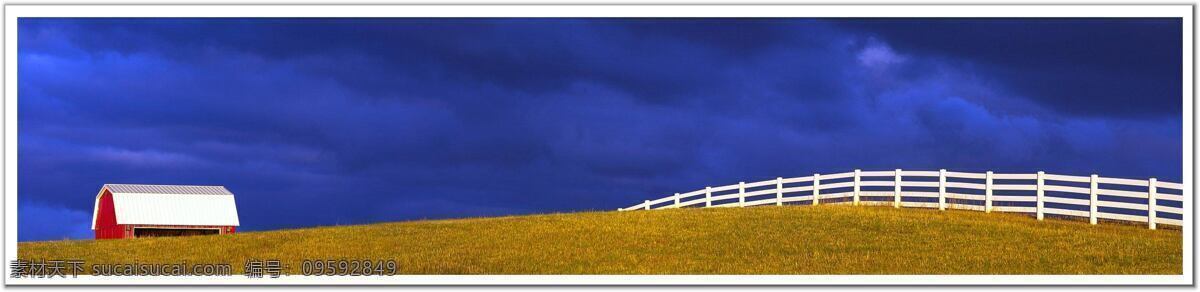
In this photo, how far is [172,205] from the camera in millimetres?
34219

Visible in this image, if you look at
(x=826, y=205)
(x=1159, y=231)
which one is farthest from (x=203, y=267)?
(x=1159, y=231)

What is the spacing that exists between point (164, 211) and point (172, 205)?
296 millimetres

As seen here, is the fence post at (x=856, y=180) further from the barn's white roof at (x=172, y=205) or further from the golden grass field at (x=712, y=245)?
the barn's white roof at (x=172, y=205)

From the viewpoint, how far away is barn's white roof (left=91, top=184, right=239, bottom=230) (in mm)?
33812

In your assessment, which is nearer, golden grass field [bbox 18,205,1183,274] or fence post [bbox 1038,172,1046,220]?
golden grass field [bbox 18,205,1183,274]

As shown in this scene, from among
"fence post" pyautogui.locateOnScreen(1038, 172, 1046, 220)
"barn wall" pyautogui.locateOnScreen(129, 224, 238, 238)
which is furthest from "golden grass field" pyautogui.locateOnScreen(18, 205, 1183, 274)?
"barn wall" pyautogui.locateOnScreen(129, 224, 238, 238)

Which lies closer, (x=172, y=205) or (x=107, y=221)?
(x=172, y=205)

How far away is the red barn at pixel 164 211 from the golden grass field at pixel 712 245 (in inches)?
199

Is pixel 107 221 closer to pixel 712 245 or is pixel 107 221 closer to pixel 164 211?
pixel 164 211

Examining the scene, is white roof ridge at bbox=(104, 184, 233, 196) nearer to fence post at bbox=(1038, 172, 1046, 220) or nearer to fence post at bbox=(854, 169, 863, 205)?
fence post at bbox=(854, 169, 863, 205)

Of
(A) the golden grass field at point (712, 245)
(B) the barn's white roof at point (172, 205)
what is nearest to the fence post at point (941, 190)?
(A) the golden grass field at point (712, 245)

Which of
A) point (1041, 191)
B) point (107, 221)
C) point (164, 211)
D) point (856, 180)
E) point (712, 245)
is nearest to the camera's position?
point (712, 245)

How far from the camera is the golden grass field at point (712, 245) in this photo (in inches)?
749

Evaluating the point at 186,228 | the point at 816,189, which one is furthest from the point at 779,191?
the point at 186,228
